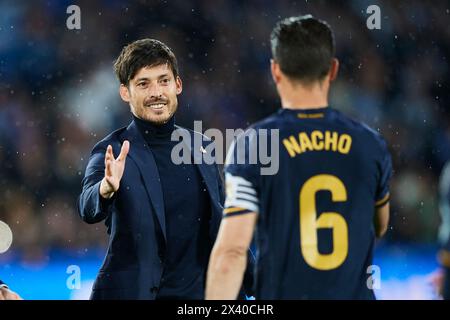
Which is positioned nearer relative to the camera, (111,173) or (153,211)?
(111,173)

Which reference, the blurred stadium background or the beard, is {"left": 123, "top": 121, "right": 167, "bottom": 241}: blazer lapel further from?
the blurred stadium background

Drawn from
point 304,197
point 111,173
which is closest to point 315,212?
point 304,197

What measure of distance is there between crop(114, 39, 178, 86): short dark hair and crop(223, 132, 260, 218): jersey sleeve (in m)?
1.44

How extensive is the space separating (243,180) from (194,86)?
15.5 ft

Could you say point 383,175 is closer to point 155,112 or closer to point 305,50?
point 305,50

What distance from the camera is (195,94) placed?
22.9 feet

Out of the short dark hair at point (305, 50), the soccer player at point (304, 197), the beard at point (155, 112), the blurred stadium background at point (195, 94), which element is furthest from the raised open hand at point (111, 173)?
the blurred stadium background at point (195, 94)

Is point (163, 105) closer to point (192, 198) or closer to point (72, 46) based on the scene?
point (192, 198)

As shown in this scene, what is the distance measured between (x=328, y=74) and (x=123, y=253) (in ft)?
4.47

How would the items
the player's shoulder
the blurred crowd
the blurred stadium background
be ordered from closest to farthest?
1. the player's shoulder
2. the blurred stadium background
3. the blurred crowd

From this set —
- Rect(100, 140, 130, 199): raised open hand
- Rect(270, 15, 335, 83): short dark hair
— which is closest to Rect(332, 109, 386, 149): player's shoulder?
Rect(270, 15, 335, 83): short dark hair

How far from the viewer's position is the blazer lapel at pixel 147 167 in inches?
131

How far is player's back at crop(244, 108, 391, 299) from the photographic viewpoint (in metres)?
2.31

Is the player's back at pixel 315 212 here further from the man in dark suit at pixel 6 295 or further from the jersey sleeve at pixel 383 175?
the man in dark suit at pixel 6 295
